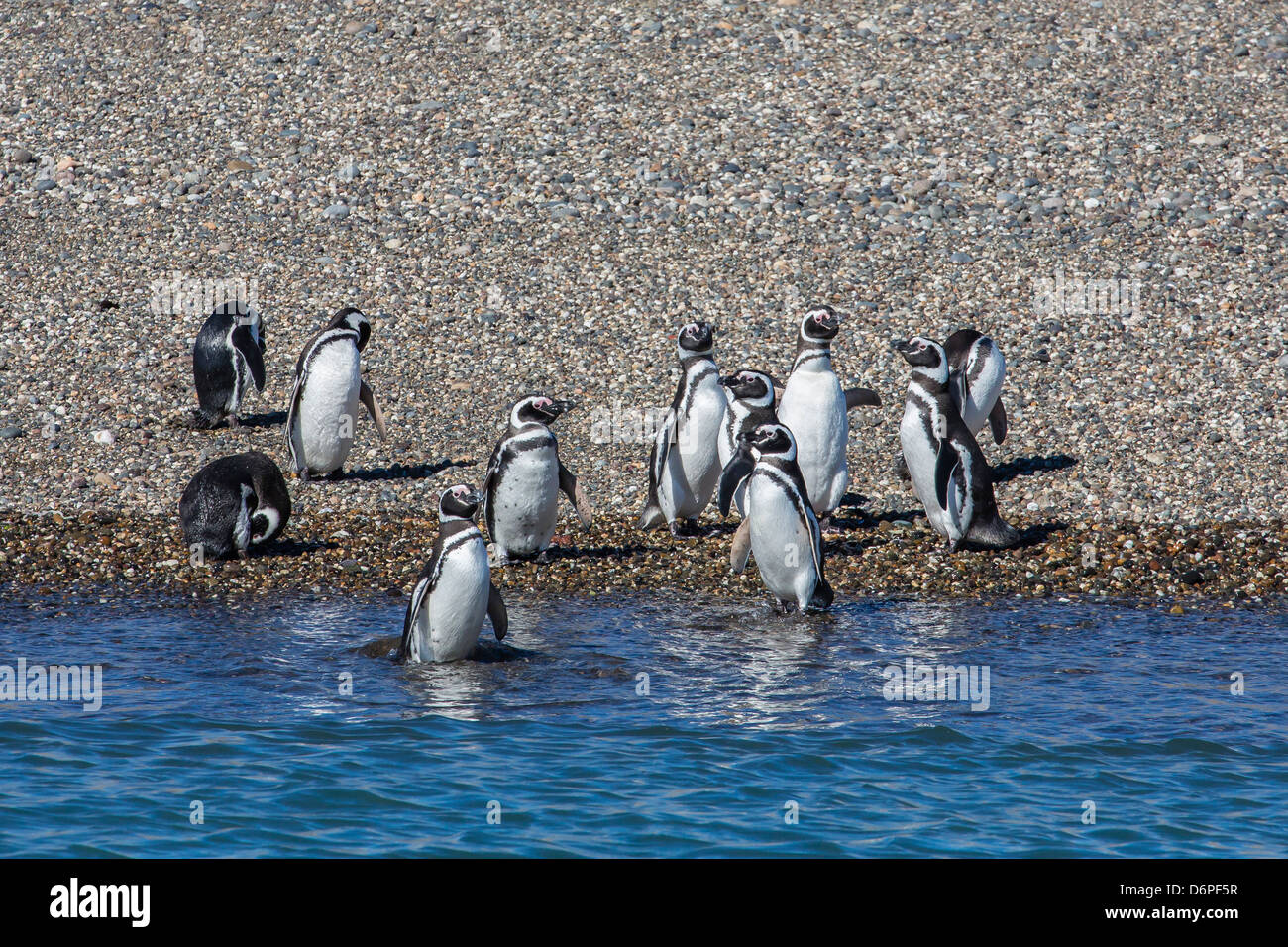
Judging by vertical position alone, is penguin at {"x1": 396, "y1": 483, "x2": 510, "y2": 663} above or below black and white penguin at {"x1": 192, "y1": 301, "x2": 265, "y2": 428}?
below

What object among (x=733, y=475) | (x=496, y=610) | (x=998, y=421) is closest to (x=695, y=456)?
(x=733, y=475)

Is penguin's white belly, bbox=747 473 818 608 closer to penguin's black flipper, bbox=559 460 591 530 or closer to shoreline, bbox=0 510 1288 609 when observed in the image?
shoreline, bbox=0 510 1288 609

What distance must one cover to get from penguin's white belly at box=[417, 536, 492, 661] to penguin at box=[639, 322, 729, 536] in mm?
2790

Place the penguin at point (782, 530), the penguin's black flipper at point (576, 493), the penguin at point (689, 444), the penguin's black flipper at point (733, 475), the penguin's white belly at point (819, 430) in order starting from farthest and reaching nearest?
the penguin at point (689, 444)
the penguin's white belly at point (819, 430)
the penguin's black flipper at point (576, 493)
the penguin's black flipper at point (733, 475)
the penguin at point (782, 530)

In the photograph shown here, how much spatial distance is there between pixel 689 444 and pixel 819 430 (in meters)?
0.91

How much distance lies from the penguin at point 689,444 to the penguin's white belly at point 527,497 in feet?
2.96

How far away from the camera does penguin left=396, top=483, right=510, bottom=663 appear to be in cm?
789

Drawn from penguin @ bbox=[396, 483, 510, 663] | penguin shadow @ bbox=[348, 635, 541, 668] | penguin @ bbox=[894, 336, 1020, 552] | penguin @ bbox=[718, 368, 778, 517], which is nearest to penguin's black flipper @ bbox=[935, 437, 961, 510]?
penguin @ bbox=[894, 336, 1020, 552]

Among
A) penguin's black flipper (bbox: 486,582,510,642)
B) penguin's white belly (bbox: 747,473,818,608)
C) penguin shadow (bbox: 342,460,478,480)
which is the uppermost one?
penguin shadow (bbox: 342,460,478,480)

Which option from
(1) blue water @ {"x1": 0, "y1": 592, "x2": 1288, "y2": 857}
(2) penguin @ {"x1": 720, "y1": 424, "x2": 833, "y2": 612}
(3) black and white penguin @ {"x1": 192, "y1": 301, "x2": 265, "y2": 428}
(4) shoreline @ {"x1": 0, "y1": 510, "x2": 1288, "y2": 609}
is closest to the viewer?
(1) blue water @ {"x1": 0, "y1": 592, "x2": 1288, "y2": 857}

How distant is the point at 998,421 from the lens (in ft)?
38.1

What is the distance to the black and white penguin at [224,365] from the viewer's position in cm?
1200

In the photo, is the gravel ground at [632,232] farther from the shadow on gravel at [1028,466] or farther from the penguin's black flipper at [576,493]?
the penguin's black flipper at [576,493]

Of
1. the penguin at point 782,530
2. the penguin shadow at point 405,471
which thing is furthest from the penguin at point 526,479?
the penguin shadow at point 405,471
